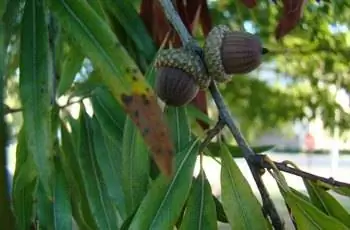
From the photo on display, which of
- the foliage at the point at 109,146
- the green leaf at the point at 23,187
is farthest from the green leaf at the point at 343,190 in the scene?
the green leaf at the point at 23,187

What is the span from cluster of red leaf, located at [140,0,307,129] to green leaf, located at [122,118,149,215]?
0.17 metres

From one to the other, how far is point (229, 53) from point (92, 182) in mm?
341

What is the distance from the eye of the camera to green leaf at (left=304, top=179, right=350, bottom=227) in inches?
28.5

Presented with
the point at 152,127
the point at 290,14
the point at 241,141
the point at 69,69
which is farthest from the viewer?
the point at 69,69

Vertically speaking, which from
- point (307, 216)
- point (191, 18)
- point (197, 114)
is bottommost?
point (307, 216)

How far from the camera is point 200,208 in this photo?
69 cm

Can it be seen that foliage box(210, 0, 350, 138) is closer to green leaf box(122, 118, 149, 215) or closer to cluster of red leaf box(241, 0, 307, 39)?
cluster of red leaf box(241, 0, 307, 39)

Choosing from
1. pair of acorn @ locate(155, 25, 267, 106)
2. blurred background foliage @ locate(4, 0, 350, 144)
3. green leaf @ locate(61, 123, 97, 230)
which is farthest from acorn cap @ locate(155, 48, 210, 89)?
blurred background foliage @ locate(4, 0, 350, 144)

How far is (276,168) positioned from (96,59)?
17cm

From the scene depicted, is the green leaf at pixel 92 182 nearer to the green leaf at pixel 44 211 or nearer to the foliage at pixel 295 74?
the green leaf at pixel 44 211

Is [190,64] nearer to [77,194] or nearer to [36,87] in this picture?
[36,87]

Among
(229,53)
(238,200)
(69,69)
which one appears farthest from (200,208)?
(69,69)

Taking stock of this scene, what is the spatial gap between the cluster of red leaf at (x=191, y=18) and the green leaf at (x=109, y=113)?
98mm

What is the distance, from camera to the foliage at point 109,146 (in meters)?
0.58
